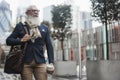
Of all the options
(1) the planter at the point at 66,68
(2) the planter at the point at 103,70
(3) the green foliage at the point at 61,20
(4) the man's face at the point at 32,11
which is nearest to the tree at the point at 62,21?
(3) the green foliage at the point at 61,20

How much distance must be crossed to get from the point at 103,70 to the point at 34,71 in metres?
9.14

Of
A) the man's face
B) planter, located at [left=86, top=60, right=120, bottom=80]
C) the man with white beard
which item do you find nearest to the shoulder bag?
the man with white beard

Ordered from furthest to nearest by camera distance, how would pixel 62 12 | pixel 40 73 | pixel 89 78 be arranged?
1. pixel 62 12
2. pixel 89 78
3. pixel 40 73

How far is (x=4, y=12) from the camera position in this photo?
2241 cm

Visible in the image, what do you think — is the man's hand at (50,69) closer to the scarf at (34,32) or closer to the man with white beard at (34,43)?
the man with white beard at (34,43)

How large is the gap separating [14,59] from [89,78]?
1095cm

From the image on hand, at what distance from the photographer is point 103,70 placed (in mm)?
14141

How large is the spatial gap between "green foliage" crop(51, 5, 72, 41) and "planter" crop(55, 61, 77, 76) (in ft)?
8.98

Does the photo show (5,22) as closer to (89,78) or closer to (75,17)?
(75,17)

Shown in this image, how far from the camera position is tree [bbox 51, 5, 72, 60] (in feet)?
86.4

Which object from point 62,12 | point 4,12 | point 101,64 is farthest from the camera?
point 62,12

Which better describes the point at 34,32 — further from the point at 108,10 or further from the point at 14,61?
the point at 108,10

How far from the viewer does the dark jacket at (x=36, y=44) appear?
5.22 m

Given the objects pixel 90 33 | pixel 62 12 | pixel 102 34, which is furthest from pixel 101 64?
pixel 90 33
